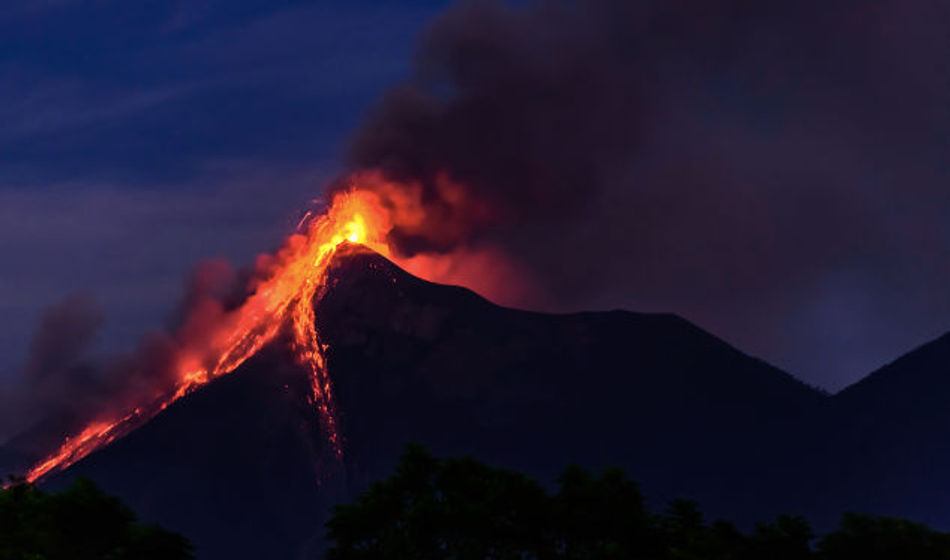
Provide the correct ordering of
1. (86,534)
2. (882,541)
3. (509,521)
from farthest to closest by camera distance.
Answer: (509,521) → (86,534) → (882,541)

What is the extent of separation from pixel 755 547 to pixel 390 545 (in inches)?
585

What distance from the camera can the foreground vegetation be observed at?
4809 cm

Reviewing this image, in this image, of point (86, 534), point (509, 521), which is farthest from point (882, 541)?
point (86, 534)

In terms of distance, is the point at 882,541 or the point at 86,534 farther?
the point at 86,534

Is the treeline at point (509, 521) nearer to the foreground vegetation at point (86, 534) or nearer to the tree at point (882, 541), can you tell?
the tree at point (882, 541)

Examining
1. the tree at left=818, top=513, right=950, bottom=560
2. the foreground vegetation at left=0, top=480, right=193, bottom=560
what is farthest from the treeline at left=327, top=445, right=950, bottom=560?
the foreground vegetation at left=0, top=480, right=193, bottom=560

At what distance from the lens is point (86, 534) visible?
49656mm

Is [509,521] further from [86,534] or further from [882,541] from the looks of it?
[86,534]

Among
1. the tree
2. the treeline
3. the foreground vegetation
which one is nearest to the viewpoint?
the tree

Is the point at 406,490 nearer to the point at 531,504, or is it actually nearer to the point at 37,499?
the point at 531,504

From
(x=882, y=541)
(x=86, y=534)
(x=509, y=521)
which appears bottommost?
(x=882, y=541)

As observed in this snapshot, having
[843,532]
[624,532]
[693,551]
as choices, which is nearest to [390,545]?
[624,532]

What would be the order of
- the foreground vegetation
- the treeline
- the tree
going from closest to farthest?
1. the tree
2. the foreground vegetation
3. the treeline

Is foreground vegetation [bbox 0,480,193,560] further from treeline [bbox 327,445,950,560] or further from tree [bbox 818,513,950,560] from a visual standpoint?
tree [bbox 818,513,950,560]
